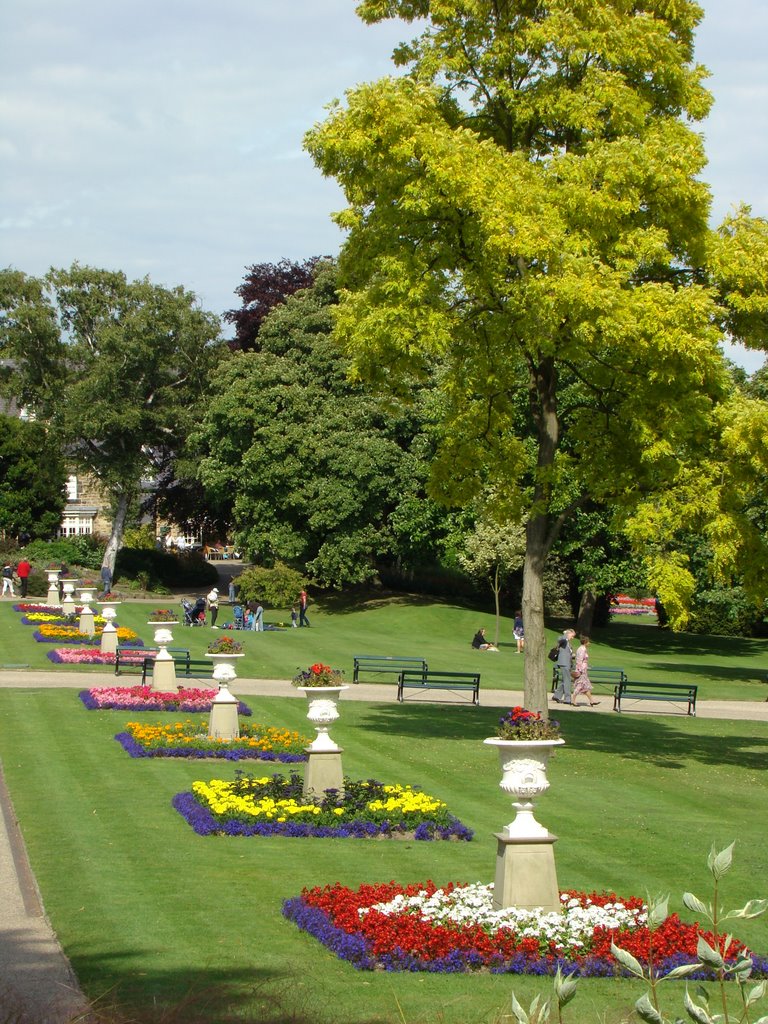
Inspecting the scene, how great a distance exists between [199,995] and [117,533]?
4964 cm

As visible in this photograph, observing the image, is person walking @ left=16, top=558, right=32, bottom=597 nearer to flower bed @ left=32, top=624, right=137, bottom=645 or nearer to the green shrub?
flower bed @ left=32, top=624, right=137, bottom=645

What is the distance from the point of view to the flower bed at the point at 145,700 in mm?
20969

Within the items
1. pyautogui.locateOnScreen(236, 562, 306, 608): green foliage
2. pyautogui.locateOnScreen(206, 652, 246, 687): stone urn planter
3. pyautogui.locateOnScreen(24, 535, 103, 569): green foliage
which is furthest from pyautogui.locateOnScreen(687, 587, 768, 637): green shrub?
pyautogui.locateOnScreen(206, 652, 246, 687): stone urn planter

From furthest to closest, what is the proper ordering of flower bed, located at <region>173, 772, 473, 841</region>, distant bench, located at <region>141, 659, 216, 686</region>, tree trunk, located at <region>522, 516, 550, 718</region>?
distant bench, located at <region>141, 659, 216, 686</region> → tree trunk, located at <region>522, 516, 550, 718</region> → flower bed, located at <region>173, 772, 473, 841</region>

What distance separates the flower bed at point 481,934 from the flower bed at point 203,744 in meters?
7.70

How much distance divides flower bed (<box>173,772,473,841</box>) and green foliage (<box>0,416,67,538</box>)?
1720 inches

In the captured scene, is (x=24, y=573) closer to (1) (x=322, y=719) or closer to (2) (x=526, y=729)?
(1) (x=322, y=719)

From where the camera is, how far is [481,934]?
329 inches

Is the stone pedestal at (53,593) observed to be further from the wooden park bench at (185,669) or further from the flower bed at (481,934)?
the flower bed at (481,934)

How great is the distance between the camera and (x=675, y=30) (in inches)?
778

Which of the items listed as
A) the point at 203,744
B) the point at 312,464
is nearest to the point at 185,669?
the point at 203,744

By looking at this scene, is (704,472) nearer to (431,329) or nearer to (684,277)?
(684,277)

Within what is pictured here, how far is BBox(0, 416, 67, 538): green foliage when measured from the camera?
54.8 meters

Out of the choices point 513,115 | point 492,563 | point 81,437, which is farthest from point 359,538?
point 513,115
